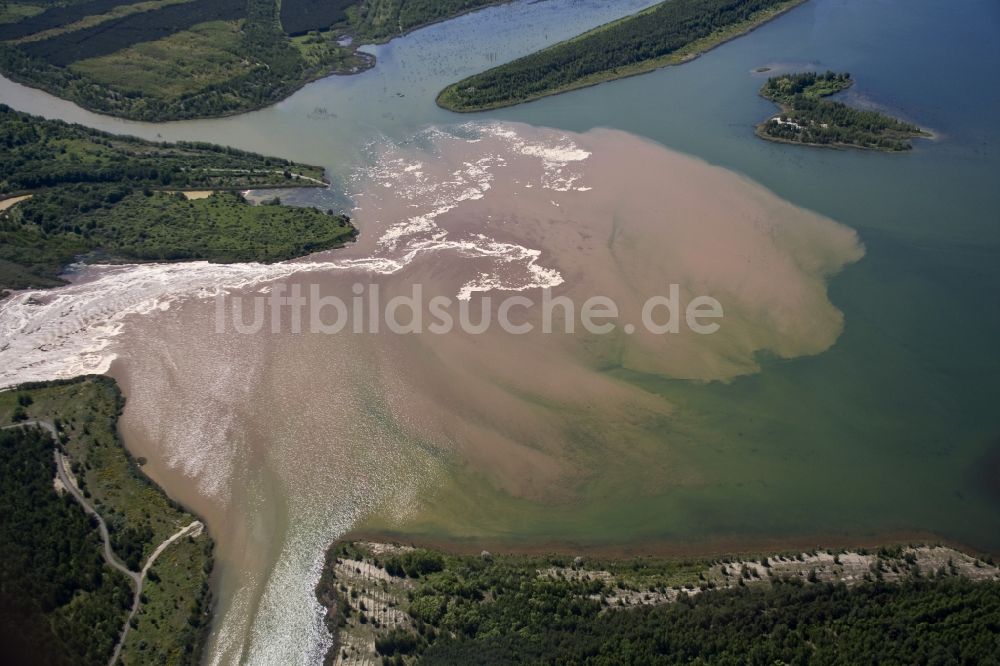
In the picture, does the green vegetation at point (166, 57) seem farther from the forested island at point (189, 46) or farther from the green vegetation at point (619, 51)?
the green vegetation at point (619, 51)

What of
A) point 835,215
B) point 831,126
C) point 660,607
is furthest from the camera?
point 831,126

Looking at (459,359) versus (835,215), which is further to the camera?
(835,215)

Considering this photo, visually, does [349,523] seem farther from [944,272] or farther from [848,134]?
[848,134]

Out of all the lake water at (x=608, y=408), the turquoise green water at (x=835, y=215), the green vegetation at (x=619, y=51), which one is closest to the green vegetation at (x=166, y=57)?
the turquoise green water at (x=835, y=215)

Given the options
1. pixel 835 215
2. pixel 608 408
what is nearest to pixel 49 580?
pixel 608 408

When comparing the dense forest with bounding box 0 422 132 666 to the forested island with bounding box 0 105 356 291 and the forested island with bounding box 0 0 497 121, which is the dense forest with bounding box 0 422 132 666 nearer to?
the forested island with bounding box 0 105 356 291

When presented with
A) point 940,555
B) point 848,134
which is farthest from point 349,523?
point 848,134

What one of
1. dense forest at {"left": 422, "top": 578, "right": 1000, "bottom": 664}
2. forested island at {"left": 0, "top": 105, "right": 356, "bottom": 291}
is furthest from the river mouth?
dense forest at {"left": 422, "top": 578, "right": 1000, "bottom": 664}

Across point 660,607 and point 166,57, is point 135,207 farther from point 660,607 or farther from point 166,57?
point 660,607
